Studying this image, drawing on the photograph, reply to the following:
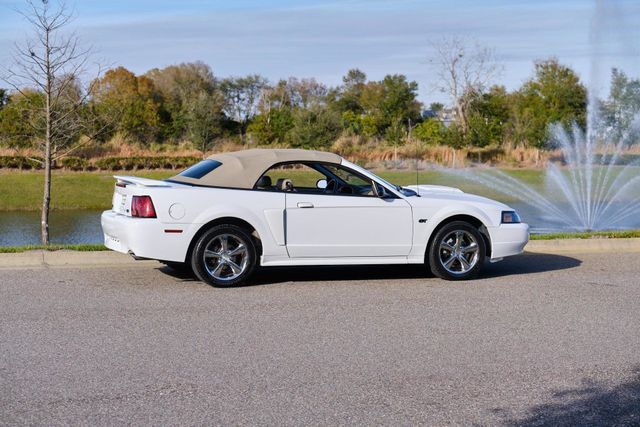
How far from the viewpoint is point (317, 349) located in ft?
24.0

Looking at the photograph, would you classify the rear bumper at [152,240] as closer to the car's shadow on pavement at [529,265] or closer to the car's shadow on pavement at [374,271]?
the car's shadow on pavement at [374,271]

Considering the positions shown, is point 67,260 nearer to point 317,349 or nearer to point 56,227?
point 317,349

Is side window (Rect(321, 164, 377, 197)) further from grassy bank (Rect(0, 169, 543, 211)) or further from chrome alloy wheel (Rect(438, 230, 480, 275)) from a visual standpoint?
grassy bank (Rect(0, 169, 543, 211))

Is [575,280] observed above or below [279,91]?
below

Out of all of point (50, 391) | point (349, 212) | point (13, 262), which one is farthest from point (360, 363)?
point (13, 262)

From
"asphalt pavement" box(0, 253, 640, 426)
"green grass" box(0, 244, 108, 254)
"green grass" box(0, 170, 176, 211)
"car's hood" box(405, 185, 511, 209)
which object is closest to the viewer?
"asphalt pavement" box(0, 253, 640, 426)

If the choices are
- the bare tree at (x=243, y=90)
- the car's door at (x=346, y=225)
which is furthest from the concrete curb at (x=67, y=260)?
the bare tree at (x=243, y=90)

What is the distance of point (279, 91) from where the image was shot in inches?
2488

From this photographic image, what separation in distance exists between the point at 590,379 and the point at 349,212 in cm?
429

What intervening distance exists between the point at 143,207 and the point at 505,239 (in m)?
4.20

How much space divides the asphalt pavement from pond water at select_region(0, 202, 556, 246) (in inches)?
361

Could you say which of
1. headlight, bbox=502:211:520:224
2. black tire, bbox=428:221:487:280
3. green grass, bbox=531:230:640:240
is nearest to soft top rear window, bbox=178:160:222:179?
black tire, bbox=428:221:487:280

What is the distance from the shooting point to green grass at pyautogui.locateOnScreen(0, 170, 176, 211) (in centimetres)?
2930

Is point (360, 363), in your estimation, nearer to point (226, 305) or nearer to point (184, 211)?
point (226, 305)
